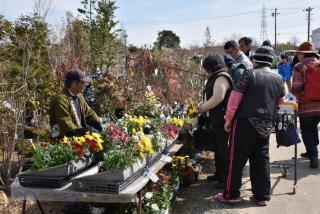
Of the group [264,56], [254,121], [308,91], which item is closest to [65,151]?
[254,121]

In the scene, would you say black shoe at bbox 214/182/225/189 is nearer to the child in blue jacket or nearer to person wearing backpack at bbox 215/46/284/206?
person wearing backpack at bbox 215/46/284/206

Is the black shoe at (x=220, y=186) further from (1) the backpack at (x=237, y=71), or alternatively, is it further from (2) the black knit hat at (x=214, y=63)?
(2) the black knit hat at (x=214, y=63)

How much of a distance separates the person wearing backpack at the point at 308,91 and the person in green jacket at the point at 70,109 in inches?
136

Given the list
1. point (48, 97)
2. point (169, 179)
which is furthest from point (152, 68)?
point (169, 179)

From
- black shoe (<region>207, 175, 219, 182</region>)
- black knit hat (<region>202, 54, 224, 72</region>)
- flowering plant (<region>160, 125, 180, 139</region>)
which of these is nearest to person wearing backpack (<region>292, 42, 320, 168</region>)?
black shoe (<region>207, 175, 219, 182</region>)

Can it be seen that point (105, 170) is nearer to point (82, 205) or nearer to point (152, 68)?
point (82, 205)

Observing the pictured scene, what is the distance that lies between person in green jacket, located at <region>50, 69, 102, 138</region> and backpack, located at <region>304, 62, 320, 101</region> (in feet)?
11.5

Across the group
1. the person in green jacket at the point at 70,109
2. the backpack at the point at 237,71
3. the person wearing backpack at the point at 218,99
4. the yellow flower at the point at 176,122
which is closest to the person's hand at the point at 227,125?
the person wearing backpack at the point at 218,99

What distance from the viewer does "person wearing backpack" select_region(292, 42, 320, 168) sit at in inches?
241

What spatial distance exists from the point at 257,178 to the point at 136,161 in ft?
5.88

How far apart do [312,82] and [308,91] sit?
147mm

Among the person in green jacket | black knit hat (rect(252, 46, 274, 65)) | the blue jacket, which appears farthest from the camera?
the blue jacket

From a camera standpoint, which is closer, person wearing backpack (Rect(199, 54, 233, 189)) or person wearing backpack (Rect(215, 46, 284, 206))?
person wearing backpack (Rect(215, 46, 284, 206))

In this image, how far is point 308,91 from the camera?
6160 millimetres
